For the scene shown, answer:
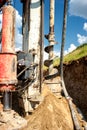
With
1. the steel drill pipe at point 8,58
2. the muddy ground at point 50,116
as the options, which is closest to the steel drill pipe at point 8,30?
the steel drill pipe at point 8,58

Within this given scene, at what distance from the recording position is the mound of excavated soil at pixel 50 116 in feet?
28.3

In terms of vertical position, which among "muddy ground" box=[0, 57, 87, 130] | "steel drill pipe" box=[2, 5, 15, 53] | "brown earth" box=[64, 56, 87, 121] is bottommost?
"muddy ground" box=[0, 57, 87, 130]

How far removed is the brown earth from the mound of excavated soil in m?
2.00

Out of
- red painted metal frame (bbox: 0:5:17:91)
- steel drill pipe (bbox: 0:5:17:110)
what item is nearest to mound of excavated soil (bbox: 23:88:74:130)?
steel drill pipe (bbox: 0:5:17:110)

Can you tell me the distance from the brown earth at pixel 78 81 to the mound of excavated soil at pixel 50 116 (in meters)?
2.00

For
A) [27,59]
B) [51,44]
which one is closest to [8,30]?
[27,59]

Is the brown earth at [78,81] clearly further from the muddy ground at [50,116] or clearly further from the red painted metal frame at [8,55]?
the red painted metal frame at [8,55]

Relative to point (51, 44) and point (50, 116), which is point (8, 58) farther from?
point (51, 44)

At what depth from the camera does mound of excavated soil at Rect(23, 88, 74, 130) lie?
8.64 metres

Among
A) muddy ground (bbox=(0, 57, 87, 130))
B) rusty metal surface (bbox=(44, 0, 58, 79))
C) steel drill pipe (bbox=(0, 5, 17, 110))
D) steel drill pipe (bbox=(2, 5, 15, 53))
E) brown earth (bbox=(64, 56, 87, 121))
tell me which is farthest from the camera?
brown earth (bbox=(64, 56, 87, 121))

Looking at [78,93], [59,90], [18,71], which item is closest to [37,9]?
[18,71]

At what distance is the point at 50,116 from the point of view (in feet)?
29.0

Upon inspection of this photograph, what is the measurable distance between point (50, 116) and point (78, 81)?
14.7ft

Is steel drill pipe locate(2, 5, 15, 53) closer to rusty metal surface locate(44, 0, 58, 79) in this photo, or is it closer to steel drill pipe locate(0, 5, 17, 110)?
steel drill pipe locate(0, 5, 17, 110)
